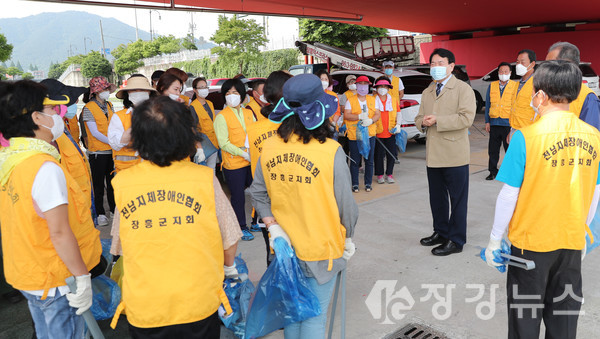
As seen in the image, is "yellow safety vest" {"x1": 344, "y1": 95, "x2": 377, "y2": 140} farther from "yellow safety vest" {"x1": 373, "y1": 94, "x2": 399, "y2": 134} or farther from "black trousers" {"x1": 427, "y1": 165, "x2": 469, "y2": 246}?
"black trousers" {"x1": 427, "y1": 165, "x2": 469, "y2": 246}

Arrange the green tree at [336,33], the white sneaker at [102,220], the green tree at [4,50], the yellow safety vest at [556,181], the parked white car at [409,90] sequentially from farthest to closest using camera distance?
the green tree at [336,33] → the green tree at [4,50] → the parked white car at [409,90] → the white sneaker at [102,220] → the yellow safety vest at [556,181]

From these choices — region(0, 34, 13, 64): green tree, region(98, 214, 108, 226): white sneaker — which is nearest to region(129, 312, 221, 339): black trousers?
region(98, 214, 108, 226): white sneaker

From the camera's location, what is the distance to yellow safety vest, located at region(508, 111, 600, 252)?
208cm

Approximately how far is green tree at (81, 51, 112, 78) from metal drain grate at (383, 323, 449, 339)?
56273 millimetres

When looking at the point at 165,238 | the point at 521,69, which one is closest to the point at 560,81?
the point at 165,238

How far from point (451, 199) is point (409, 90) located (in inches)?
207

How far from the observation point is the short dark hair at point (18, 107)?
77.6 inches

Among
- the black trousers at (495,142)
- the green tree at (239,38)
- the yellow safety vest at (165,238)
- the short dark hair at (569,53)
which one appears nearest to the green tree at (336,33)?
the green tree at (239,38)

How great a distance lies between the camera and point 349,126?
6598mm

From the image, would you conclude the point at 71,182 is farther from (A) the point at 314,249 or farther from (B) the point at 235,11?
(B) the point at 235,11

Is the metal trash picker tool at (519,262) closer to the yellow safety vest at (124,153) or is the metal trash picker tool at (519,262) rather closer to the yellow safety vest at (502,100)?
the yellow safety vest at (124,153)

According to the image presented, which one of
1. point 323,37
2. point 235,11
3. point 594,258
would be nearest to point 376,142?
point 594,258

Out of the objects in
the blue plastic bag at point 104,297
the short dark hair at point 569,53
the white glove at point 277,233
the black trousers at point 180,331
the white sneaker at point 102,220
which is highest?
the short dark hair at point 569,53

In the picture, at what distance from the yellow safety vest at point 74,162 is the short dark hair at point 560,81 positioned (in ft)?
9.94
